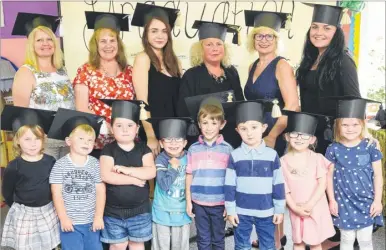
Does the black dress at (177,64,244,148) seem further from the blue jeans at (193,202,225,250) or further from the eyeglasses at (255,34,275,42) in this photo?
the blue jeans at (193,202,225,250)

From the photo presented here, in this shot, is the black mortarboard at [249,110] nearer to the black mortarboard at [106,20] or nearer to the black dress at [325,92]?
the black dress at [325,92]

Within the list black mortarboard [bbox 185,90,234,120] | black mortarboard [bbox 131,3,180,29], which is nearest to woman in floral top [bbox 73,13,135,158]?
black mortarboard [bbox 131,3,180,29]

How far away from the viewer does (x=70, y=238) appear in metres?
2.65

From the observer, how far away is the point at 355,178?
8.91ft

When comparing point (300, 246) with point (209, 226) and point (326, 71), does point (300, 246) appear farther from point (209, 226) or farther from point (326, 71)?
point (326, 71)

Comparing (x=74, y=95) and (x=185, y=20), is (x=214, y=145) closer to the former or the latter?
(x=74, y=95)

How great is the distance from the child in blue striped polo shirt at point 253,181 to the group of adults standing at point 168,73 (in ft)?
1.26

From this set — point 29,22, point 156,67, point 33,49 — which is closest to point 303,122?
point 156,67

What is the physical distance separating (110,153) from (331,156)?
1446 mm

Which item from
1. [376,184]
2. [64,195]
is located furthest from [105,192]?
[376,184]

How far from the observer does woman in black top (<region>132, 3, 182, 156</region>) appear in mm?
3025

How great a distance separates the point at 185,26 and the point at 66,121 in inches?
99.5

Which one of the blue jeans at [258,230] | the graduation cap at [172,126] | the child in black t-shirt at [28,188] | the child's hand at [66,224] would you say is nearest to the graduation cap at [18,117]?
the child in black t-shirt at [28,188]

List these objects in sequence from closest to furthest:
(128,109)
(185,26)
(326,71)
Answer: (128,109)
(326,71)
(185,26)
